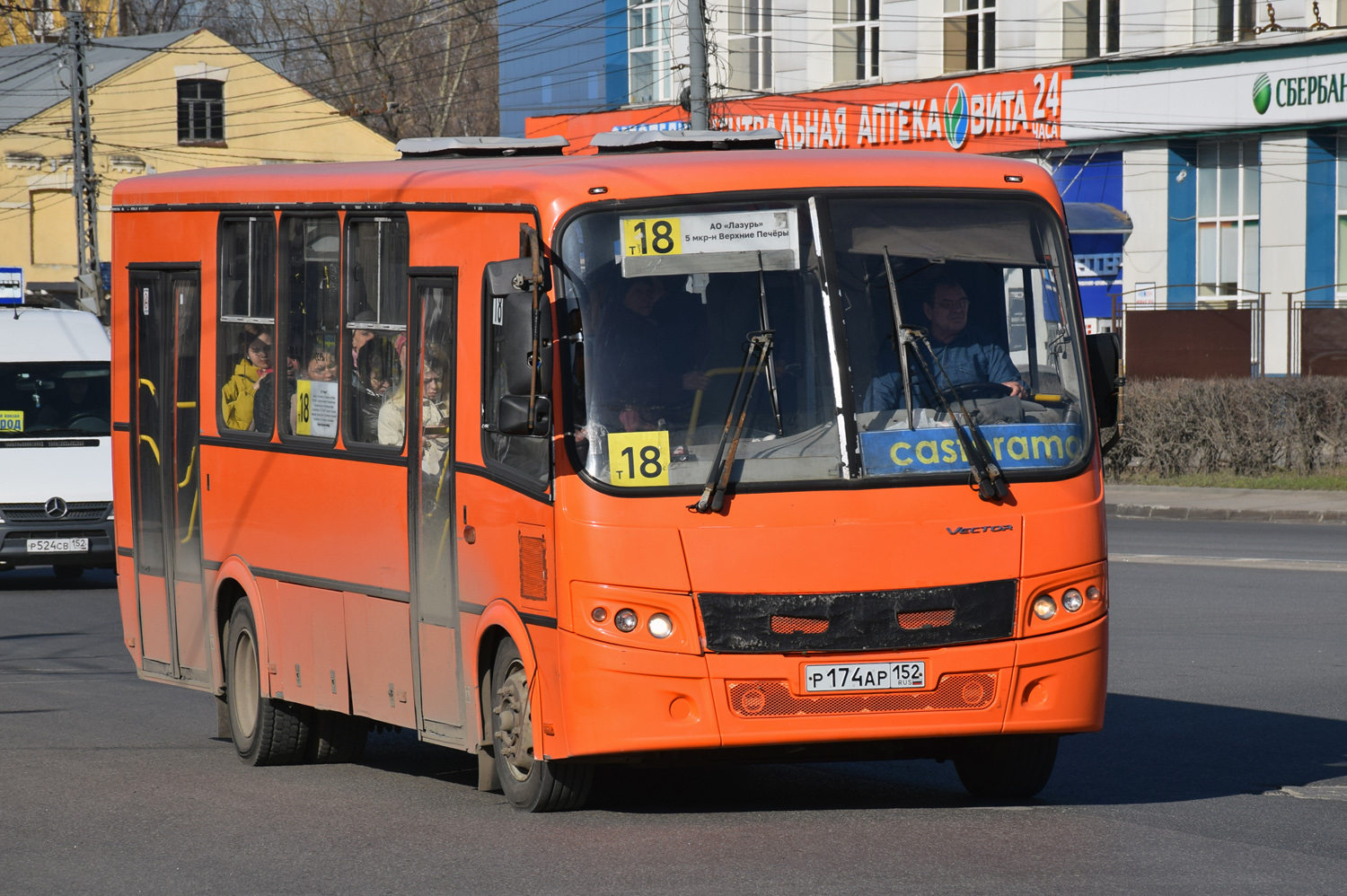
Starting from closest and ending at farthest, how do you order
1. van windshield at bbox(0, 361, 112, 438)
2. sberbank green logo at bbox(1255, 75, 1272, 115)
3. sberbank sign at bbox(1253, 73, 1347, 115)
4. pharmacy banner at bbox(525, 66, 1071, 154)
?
van windshield at bbox(0, 361, 112, 438)
sberbank sign at bbox(1253, 73, 1347, 115)
sberbank green logo at bbox(1255, 75, 1272, 115)
pharmacy banner at bbox(525, 66, 1071, 154)

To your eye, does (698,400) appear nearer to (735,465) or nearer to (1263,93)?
(735,465)

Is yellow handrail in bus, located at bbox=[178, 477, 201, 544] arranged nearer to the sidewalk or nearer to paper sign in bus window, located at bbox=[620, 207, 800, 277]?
paper sign in bus window, located at bbox=[620, 207, 800, 277]

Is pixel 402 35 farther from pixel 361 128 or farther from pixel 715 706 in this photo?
pixel 715 706

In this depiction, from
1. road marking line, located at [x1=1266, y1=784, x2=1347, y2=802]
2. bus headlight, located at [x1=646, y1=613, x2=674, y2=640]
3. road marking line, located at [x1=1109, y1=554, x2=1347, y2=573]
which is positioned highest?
bus headlight, located at [x1=646, y1=613, x2=674, y2=640]

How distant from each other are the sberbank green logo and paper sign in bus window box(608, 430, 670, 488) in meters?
29.9

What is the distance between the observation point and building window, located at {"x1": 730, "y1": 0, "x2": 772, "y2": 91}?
1793 inches

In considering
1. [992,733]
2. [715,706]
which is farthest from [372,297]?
[992,733]

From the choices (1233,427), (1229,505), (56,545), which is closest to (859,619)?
(56,545)

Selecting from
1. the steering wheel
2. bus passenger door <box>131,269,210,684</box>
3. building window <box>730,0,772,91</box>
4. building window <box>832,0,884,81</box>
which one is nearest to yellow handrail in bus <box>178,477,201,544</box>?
bus passenger door <box>131,269,210,684</box>

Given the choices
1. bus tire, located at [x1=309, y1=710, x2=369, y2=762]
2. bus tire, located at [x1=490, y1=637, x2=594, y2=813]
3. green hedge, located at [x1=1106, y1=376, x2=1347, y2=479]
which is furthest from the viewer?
green hedge, located at [x1=1106, y1=376, x2=1347, y2=479]

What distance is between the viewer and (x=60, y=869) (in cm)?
692

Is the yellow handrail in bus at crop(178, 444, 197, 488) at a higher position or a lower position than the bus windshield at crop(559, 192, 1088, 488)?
lower

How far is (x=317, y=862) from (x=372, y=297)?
280 centimetres

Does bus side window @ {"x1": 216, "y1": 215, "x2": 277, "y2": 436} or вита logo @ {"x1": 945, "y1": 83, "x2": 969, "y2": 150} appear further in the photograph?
вита logo @ {"x1": 945, "y1": 83, "x2": 969, "y2": 150}
